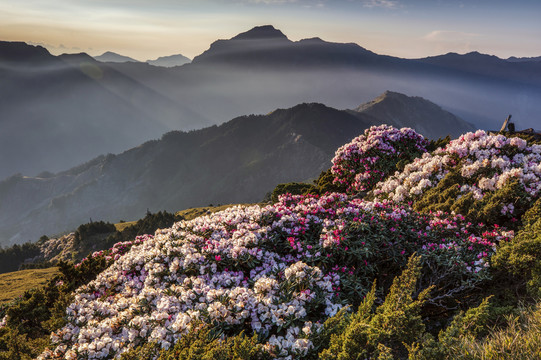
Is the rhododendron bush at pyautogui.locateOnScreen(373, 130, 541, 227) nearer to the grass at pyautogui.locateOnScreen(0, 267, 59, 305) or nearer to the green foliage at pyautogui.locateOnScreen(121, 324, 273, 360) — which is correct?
the green foliage at pyautogui.locateOnScreen(121, 324, 273, 360)

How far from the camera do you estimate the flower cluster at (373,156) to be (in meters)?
16.0

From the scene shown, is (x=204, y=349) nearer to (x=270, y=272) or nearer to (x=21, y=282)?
(x=270, y=272)

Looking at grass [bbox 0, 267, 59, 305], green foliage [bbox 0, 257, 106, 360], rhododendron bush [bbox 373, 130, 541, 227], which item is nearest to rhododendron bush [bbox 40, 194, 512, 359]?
rhododendron bush [bbox 373, 130, 541, 227]

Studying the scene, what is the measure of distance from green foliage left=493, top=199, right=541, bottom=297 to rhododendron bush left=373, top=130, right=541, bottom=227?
72.7 inches

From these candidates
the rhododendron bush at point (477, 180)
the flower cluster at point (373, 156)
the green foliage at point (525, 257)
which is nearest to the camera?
the green foliage at point (525, 257)

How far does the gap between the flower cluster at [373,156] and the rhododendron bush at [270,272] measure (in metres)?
5.59

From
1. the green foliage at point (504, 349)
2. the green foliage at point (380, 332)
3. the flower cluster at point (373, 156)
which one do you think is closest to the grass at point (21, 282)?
the flower cluster at point (373, 156)

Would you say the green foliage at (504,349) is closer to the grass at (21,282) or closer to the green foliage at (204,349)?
the green foliage at (204,349)

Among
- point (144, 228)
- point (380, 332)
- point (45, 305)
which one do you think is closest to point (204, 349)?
point (380, 332)

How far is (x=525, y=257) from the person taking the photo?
7.18 m

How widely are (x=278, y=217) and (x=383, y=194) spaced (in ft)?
21.3

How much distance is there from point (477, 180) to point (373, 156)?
17.8 ft

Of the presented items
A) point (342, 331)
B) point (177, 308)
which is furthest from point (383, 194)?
point (177, 308)

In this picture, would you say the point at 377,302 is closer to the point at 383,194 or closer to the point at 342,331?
the point at 342,331
